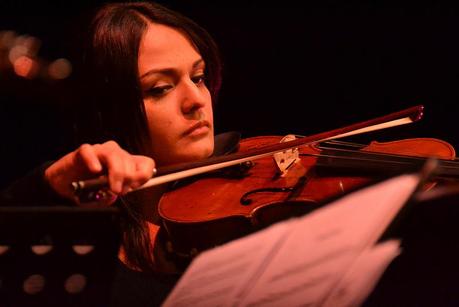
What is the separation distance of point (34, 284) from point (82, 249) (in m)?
0.07

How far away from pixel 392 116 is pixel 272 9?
0.59m

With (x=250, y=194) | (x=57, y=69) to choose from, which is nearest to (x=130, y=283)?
(x=250, y=194)

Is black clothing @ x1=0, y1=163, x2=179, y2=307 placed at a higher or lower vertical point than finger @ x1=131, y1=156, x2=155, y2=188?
lower

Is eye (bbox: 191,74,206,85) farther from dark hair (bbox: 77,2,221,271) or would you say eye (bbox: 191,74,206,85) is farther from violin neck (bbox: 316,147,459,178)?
violin neck (bbox: 316,147,459,178)

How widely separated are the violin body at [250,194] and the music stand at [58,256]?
0.39m

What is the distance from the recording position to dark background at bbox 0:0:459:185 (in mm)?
1385

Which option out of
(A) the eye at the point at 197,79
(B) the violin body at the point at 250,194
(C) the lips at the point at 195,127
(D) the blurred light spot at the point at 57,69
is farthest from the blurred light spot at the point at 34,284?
(A) the eye at the point at 197,79

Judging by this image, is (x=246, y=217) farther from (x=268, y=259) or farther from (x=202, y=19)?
(x=202, y=19)

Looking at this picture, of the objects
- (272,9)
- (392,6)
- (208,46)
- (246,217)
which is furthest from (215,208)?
(392,6)

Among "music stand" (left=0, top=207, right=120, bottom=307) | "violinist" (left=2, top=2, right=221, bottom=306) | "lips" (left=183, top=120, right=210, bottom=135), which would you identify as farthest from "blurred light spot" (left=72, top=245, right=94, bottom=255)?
"lips" (left=183, top=120, right=210, bottom=135)

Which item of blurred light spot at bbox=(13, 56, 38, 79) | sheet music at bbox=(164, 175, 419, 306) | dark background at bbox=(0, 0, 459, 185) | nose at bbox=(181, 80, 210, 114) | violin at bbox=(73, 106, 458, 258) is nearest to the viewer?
sheet music at bbox=(164, 175, 419, 306)

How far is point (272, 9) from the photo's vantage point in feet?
5.18

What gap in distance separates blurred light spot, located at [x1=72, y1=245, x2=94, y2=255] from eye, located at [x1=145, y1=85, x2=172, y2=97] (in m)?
0.57

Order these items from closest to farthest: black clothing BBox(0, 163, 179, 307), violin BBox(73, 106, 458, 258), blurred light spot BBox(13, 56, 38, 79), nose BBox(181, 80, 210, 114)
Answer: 1. blurred light spot BBox(13, 56, 38, 79)
2. black clothing BBox(0, 163, 179, 307)
3. violin BBox(73, 106, 458, 258)
4. nose BBox(181, 80, 210, 114)
